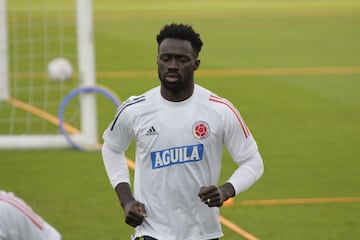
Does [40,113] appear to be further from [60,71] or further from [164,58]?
[164,58]

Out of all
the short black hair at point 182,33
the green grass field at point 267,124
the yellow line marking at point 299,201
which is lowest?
the yellow line marking at point 299,201

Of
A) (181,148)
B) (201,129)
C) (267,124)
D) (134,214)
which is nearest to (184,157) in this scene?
(181,148)

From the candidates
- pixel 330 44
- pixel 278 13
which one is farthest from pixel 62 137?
pixel 278 13

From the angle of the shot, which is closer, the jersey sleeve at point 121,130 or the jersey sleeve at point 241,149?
the jersey sleeve at point 241,149

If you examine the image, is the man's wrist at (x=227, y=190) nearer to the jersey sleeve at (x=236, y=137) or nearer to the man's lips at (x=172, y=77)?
the jersey sleeve at (x=236, y=137)

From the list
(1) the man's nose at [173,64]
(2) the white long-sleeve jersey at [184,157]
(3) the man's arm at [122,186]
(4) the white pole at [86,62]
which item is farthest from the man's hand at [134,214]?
(4) the white pole at [86,62]

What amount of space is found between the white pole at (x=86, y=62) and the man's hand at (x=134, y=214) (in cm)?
883

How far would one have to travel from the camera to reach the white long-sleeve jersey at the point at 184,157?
7793 mm

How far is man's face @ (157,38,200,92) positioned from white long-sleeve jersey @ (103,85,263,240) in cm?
17

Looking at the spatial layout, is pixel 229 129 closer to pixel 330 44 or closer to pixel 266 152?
pixel 266 152

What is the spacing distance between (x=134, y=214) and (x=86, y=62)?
9.04 m

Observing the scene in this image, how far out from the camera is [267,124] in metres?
19.6

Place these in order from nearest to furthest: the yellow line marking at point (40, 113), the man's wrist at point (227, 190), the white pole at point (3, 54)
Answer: the man's wrist at point (227, 190) → the yellow line marking at point (40, 113) → the white pole at point (3, 54)

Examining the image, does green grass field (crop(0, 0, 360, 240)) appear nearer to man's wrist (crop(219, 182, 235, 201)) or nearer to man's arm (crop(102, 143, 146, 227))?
man's arm (crop(102, 143, 146, 227))
